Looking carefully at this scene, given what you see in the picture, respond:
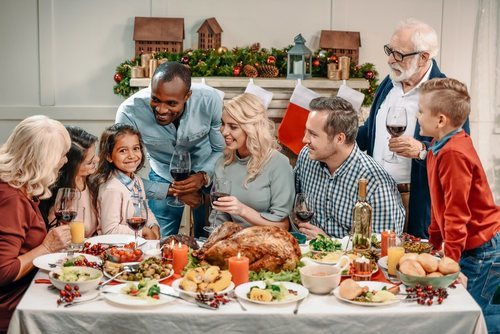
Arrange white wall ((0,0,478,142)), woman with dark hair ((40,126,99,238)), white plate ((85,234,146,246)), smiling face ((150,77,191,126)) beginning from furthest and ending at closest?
white wall ((0,0,478,142)) → smiling face ((150,77,191,126)) → woman with dark hair ((40,126,99,238)) → white plate ((85,234,146,246))

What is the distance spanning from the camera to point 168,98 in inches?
137

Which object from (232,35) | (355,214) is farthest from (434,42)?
(232,35)

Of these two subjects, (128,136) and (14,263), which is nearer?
(14,263)

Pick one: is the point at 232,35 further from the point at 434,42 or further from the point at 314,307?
the point at 314,307

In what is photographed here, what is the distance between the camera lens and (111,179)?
10.8 ft

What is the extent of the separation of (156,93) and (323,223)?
1.04 metres

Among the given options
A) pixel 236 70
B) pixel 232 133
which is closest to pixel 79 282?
pixel 232 133

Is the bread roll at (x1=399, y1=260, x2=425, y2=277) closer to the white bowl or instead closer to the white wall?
the white bowl

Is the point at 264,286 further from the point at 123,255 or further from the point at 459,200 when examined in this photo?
the point at 459,200

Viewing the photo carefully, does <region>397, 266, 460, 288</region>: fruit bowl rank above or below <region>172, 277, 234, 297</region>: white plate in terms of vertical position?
above

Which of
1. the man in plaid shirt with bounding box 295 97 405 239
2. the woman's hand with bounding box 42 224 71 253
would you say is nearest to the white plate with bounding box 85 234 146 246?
the woman's hand with bounding box 42 224 71 253

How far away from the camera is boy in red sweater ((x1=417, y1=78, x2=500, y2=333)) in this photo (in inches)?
107

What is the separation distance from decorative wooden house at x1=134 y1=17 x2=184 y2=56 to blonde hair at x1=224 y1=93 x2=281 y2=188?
84.2 inches

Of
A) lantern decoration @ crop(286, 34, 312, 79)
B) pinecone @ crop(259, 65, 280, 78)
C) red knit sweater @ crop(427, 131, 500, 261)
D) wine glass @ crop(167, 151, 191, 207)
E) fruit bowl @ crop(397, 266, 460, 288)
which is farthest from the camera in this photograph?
pinecone @ crop(259, 65, 280, 78)
